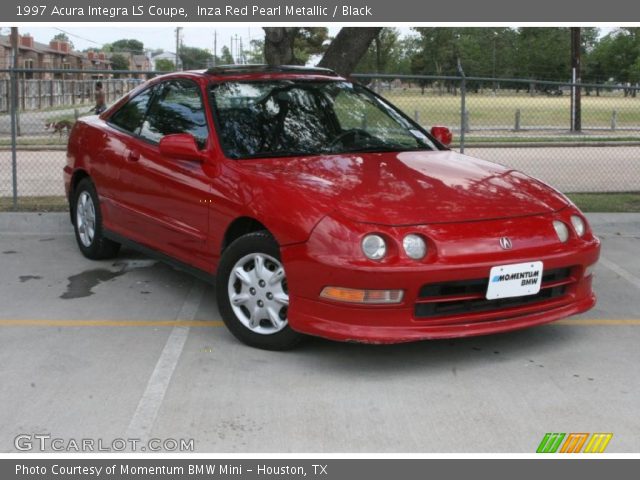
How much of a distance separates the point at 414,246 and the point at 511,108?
12.6 meters

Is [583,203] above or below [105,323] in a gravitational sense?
above

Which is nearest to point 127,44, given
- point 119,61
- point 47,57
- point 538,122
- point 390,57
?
point 119,61

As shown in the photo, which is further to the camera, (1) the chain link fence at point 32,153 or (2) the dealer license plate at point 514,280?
(1) the chain link fence at point 32,153

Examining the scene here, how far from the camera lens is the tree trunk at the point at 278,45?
9406mm

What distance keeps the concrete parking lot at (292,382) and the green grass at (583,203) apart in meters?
3.14

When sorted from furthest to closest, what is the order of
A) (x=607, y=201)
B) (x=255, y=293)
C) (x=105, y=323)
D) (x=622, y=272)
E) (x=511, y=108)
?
(x=511, y=108), (x=607, y=201), (x=622, y=272), (x=105, y=323), (x=255, y=293)

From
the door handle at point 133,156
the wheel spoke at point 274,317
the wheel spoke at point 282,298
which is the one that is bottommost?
the wheel spoke at point 274,317

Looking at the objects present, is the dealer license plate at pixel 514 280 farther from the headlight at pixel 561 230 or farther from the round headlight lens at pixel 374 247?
the round headlight lens at pixel 374 247

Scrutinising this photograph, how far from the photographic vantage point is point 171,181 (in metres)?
5.66

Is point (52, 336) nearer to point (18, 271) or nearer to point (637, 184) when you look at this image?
point (18, 271)

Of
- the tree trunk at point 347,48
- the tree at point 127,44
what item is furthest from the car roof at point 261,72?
the tree at point 127,44

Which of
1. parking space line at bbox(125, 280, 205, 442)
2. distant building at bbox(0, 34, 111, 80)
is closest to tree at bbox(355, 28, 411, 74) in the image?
distant building at bbox(0, 34, 111, 80)

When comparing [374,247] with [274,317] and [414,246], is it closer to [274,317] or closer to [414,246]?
[414,246]

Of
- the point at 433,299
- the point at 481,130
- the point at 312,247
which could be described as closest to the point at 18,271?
the point at 312,247
